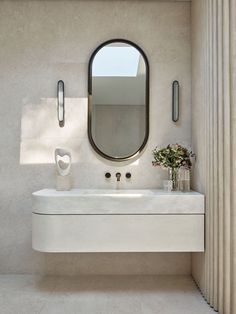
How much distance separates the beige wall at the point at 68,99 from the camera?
2951 millimetres

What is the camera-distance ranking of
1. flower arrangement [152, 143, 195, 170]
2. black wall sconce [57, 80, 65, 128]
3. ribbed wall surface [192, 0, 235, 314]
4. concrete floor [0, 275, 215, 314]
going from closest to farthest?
ribbed wall surface [192, 0, 235, 314]
concrete floor [0, 275, 215, 314]
flower arrangement [152, 143, 195, 170]
black wall sconce [57, 80, 65, 128]

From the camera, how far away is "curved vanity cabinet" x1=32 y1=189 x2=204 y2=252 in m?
2.44

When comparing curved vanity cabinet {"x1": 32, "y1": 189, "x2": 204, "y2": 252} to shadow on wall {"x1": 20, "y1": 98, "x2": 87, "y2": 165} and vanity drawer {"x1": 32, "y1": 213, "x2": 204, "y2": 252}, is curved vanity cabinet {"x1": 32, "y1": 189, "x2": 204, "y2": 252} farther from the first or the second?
shadow on wall {"x1": 20, "y1": 98, "x2": 87, "y2": 165}

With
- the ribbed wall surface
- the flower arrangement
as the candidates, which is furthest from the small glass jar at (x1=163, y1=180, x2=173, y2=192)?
the ribbed wall surface

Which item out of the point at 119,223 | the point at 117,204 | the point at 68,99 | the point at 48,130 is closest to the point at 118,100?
the point at 68,99

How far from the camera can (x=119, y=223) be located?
2.46 m

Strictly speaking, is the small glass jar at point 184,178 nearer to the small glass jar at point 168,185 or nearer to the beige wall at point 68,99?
the small glass jar at point 168,185

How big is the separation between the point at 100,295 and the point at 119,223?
0.62 m

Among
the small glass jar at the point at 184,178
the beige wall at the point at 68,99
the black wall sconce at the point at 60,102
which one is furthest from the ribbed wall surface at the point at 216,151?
the black wall sconce at the point at 60,102

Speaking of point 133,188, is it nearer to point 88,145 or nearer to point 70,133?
point 88,145

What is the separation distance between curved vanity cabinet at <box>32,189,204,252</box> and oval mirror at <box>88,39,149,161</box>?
0.64 meters

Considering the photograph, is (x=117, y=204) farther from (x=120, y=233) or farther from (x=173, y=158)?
(x=173, y=158)

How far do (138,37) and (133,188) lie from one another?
59.6 inches

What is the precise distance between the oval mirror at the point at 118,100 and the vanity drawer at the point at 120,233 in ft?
2.42
